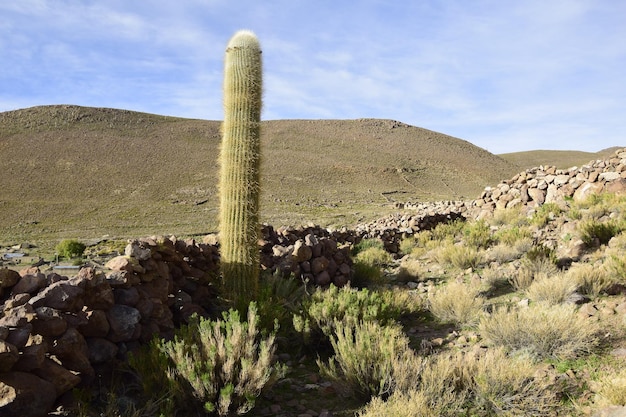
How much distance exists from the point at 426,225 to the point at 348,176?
30.6 metres

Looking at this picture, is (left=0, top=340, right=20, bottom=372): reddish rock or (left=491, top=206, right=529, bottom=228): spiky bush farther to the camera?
(left=491, top=206, right=529, bottom=228): spiky bush

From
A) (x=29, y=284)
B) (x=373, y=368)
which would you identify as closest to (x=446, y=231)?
(x=373, y=368)

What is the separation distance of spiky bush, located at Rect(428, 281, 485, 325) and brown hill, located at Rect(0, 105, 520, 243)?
51.1ft

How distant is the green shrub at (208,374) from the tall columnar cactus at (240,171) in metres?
2.12

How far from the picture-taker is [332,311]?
573cm

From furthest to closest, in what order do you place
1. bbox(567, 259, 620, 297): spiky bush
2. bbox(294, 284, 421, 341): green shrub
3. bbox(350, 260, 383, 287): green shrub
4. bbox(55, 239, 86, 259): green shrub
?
bbox(55, 239, 86, 259): green shrub
bbox(350, 260, 383, 287): green shrub
bbox(567, 259, 620, 297): spiky bush
bbox(294, 284, 421, 341): green shrub

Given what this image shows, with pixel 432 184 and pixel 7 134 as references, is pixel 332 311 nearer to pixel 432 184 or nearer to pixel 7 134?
pixel 432 184

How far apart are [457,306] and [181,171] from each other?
39.0 m

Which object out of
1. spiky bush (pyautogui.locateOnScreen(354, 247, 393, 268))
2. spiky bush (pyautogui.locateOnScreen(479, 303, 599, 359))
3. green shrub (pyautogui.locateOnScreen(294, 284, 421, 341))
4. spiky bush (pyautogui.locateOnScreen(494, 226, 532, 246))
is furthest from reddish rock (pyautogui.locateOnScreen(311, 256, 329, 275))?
spiky bush (pyautogui.locateOnScreen(494, 226, 532, 246))

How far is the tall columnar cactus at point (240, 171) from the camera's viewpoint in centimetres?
677

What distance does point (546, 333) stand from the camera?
15.5 ft

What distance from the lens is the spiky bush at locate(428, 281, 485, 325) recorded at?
611 centimetres

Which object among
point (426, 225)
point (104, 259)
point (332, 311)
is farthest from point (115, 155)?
point (332, 311)

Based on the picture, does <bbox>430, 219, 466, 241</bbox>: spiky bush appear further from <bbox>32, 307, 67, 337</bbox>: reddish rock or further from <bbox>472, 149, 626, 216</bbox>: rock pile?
<bbox>32, 307, 67, 337</bbox>: reddish rock
